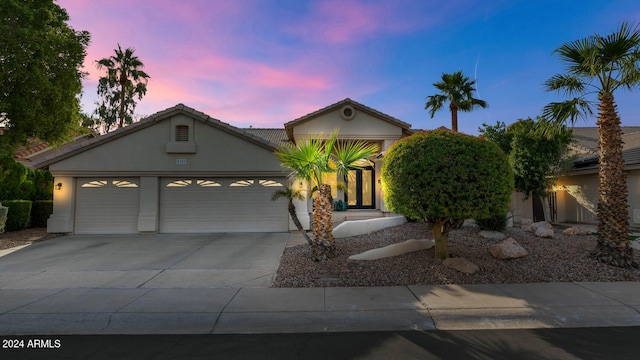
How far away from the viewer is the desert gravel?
6250 mm

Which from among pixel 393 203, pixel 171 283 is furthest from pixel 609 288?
pixel 171 283

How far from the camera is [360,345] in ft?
12.9

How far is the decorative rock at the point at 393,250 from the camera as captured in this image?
24.9 ft

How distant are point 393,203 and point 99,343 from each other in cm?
533

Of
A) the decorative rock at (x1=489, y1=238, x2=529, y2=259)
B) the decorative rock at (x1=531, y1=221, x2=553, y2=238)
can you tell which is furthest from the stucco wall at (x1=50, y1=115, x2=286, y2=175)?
the decorative rock at (x1=531, y1=221, x2=553, y2=238)

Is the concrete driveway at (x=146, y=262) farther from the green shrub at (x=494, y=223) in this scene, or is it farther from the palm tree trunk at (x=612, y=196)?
the palm tree trunk at (x=612, y=196)

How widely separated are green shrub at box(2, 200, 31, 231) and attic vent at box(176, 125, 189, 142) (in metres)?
7.22

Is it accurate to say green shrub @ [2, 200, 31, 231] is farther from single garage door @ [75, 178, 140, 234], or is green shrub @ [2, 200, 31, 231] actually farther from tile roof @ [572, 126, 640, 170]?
tile roof @ [572, 126, 640, 170]

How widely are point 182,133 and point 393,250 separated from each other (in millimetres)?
9557

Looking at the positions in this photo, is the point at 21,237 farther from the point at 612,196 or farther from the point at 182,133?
the point at 612,196

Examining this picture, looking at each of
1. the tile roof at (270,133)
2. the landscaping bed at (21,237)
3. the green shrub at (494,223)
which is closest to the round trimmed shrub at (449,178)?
the green shrub at (494,223)

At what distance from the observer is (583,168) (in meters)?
14.7

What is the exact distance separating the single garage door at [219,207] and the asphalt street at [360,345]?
831 centimetres

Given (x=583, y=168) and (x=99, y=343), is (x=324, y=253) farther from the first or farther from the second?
(x=583, y=168)
